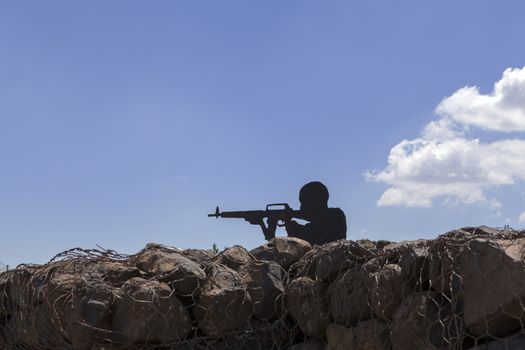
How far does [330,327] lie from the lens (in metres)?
3.74

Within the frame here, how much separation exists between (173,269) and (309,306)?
0.82 meters

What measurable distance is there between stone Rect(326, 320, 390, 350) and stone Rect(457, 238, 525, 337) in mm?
504

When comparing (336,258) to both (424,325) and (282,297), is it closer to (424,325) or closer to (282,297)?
(282,297)

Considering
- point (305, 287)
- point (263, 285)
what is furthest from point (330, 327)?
point (263, 285)

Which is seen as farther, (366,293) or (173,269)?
(173,269)

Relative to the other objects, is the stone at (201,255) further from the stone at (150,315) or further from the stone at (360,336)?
the stone at (360,336)

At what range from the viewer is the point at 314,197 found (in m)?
9.75

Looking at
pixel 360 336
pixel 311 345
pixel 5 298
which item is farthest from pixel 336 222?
pixel 360 336

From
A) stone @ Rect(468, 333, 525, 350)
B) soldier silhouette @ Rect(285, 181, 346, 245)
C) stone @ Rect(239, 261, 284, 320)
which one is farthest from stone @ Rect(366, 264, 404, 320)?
soldier silhouette @ Rect(285, 181, 346, 245)

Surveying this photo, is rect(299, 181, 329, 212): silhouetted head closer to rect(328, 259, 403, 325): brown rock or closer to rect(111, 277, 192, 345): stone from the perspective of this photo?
rect(111, 277, 192, 345): stone

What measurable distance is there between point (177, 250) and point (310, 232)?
204 inches

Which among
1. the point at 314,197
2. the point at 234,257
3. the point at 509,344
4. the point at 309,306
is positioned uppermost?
the point at 314,197

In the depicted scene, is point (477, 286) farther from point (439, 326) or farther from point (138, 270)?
point (138, 270)

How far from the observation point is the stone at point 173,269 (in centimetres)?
416
